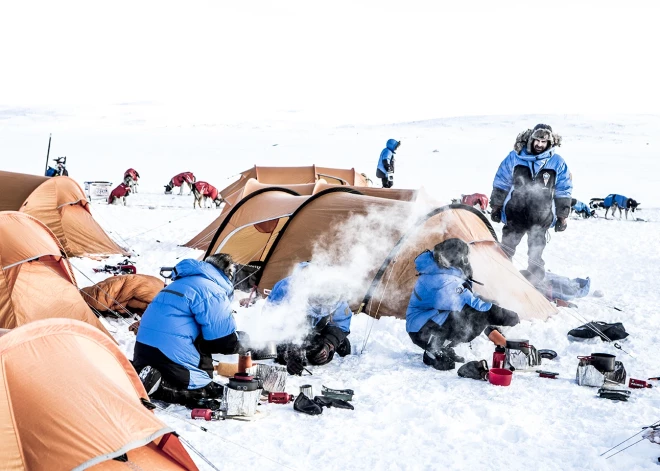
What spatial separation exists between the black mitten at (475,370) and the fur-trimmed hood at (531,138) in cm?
328

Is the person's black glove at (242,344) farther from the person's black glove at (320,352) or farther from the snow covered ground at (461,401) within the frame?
the person's black glove at (320,352)

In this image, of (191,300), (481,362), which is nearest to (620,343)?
(481,362)

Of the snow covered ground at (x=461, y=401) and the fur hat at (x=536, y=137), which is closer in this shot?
the snow covered ground at (x=461, y=401)

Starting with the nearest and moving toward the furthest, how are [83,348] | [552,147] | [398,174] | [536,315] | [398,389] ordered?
1. [83,348]
2. [398,389]
3. [536,315]
4. [552,147]
5. [398,174]

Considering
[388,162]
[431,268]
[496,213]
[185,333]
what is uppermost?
[388,162]

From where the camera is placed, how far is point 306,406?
5027 millimetres

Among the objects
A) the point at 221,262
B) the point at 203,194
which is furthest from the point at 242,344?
the point at 203,194

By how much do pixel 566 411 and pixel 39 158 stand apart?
40.8m

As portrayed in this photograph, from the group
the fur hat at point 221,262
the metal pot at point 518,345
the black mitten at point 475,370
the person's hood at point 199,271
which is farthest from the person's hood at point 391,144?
the person's hood at point 199,271

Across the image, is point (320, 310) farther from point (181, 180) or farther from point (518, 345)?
point (181, 180)

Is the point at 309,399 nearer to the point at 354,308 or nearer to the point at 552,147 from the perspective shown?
the point at 354,308

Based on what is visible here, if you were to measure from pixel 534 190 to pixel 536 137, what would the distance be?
0.67 m

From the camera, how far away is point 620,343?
698 cm

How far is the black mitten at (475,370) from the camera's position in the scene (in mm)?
5910
